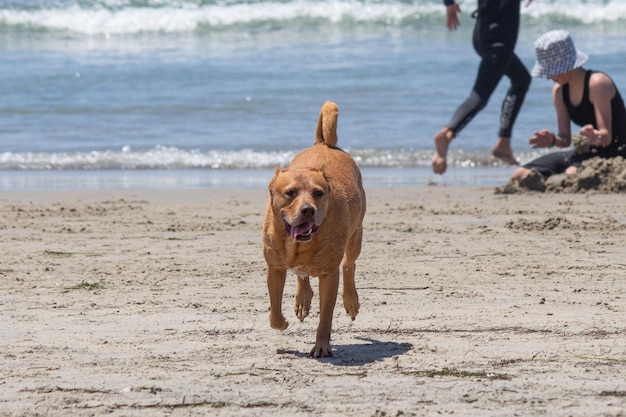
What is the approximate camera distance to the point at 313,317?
5266mm

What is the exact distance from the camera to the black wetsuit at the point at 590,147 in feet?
29.2

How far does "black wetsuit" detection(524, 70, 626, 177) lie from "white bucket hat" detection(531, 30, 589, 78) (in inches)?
9.5

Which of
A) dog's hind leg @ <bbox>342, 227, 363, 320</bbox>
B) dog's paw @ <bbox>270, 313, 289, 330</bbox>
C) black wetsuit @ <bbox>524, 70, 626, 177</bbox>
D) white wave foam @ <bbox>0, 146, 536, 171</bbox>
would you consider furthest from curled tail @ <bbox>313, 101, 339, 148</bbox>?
white wave foam @ <bbox>0, 146, 536, 171</bbox>

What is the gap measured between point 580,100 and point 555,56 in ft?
1.51

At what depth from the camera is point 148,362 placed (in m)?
4.32

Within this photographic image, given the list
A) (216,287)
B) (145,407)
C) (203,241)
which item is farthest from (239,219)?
(145,407)

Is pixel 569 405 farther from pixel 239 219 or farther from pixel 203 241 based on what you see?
pixel 239 219

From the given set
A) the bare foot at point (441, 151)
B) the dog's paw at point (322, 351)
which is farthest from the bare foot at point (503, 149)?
the dog's paw at point (322, 351)

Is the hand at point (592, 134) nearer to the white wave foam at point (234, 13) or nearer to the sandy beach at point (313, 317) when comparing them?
the sandy beach at point (313, 317)

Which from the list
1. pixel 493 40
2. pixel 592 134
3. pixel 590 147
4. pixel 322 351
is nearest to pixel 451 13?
pixel 493 40

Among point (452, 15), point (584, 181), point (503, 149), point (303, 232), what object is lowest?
point (584, 181)

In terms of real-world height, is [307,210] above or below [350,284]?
above

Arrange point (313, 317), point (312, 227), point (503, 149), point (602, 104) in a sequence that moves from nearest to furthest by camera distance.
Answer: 1. point (312, 227)
2. point (313, 317)
3. point (602, 104)
4. point (503, 149)

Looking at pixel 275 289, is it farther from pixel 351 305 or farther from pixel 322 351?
pixel 351 305
